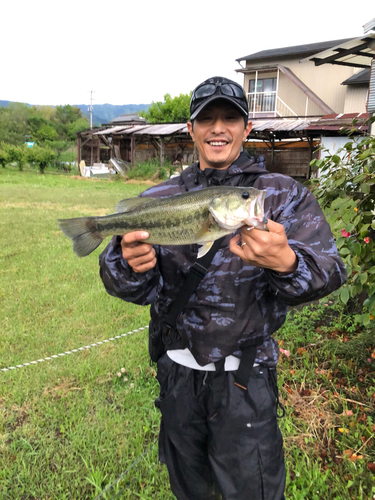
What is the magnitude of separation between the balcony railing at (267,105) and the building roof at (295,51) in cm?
342

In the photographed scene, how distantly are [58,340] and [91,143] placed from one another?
37.0m

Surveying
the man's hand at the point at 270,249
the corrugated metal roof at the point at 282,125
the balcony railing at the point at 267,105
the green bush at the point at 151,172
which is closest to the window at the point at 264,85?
the balcony railing at the point at 267,105

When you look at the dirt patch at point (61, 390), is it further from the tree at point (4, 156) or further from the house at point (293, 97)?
the tree at point (4, 156)

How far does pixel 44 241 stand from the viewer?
9750 millimetres

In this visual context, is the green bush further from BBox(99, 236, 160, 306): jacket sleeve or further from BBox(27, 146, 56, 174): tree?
BBox(99, 236, 160, 306): jacket sleeve

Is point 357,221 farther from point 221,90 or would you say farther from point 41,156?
point 41,156

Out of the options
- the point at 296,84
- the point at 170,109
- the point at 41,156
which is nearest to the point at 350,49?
the point at 296,84

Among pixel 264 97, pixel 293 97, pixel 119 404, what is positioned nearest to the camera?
pixel 119 404

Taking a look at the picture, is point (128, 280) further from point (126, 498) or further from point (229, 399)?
point (126, 498)

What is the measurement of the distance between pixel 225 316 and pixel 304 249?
0.63 m

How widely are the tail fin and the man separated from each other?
0.14m

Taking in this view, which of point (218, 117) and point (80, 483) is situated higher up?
point (218, 117)

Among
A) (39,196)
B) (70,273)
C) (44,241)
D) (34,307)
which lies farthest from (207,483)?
(39,196)

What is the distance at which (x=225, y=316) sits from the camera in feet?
6.84
